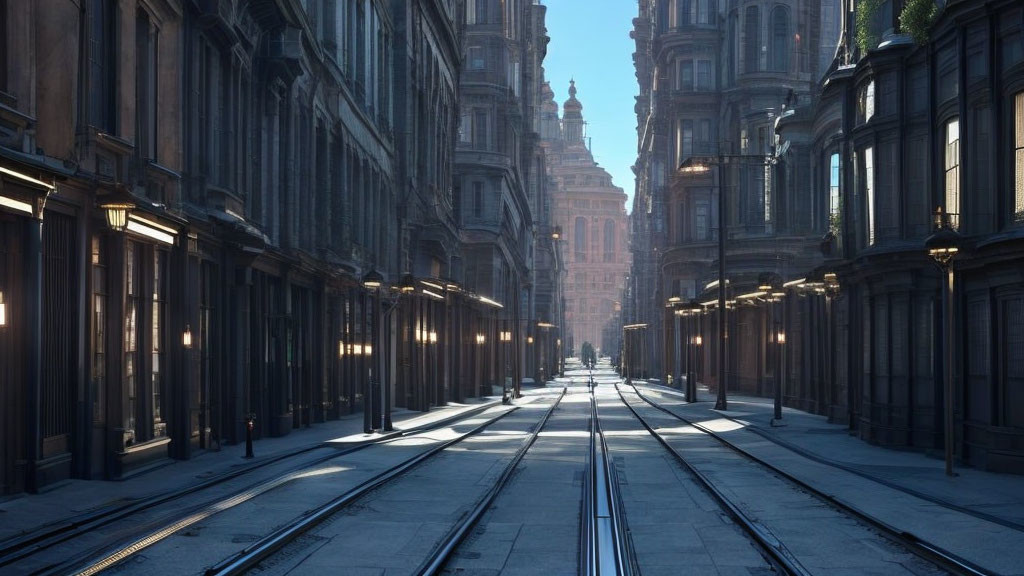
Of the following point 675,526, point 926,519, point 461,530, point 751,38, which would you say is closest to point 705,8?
point 751,38

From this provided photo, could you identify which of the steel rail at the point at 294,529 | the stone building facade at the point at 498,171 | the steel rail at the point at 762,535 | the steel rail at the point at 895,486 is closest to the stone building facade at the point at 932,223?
the steel rail at the point at 895,486

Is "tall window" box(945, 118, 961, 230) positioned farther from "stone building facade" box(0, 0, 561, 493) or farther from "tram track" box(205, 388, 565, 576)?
"stone building facade" box(0, 0, 561, 493)

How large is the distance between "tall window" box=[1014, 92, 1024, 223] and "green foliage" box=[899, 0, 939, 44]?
4.80 metres

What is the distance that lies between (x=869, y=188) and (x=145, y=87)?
18.1 m

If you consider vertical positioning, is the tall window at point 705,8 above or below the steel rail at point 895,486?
above

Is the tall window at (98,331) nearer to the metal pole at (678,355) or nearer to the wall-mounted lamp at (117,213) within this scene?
the wall-mounted lamp at (117,213)

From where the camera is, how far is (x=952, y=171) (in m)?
27.5

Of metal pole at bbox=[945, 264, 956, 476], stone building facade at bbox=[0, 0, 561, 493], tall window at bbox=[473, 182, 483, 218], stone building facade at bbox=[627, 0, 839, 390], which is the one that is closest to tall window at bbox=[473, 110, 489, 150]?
tall window at bbox=[473, 182, 483, 218]

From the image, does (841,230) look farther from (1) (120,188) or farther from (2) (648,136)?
(2) (648,136)

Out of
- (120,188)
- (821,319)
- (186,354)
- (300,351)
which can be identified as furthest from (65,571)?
(821,319)

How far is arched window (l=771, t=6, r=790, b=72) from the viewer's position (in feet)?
297

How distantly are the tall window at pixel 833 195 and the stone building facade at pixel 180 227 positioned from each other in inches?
569

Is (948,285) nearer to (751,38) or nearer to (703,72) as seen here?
(751,38)

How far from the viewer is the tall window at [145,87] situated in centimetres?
2311
